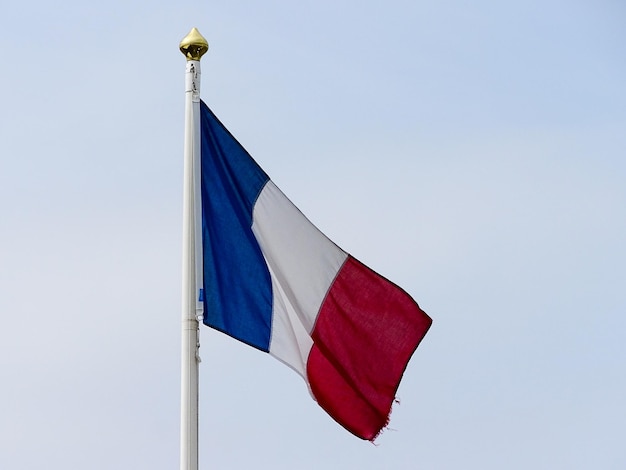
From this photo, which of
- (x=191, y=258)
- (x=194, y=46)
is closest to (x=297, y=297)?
(x=191, y=258)

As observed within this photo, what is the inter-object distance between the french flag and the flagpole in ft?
0.60

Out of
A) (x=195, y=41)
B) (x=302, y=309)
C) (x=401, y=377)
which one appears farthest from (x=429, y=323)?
(x=195, y=41)

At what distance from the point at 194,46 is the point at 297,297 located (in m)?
3.18

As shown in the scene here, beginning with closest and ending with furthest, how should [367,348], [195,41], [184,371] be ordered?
[184,371]
[195,41]
[367,348]

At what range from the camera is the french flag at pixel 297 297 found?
15469 millimetres

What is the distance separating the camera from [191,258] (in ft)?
49.2

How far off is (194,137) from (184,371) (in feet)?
8.74

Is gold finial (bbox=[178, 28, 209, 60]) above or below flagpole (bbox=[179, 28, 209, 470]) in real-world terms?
above

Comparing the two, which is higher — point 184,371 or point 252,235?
point 252,235

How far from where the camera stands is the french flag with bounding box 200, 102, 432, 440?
1547 cm

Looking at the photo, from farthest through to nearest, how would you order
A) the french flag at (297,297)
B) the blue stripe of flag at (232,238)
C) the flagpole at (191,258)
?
the french flag at (297,297) → the blue stripe of flag at (232,238) → the flagpole at (191,258)

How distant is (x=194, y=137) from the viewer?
15.3m

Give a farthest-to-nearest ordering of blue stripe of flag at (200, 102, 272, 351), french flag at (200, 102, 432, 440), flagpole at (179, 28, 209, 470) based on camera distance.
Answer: french flag at (200, 102, 432, 440) → blue stripe of flag at (200, 102, 272, 351) → flagpole at (179, 28, 209, 470)

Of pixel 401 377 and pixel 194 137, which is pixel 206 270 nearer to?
pixel 194 137
